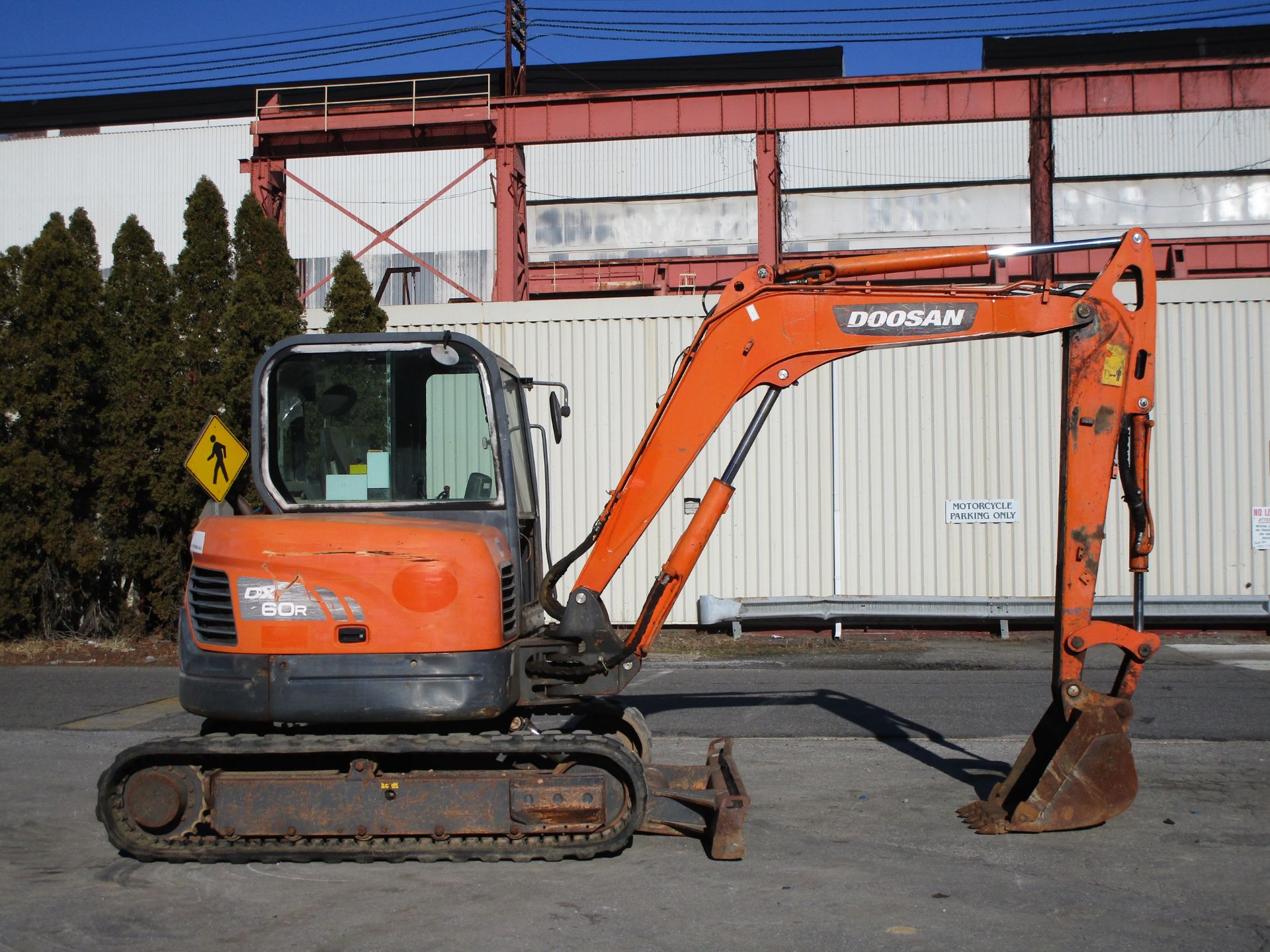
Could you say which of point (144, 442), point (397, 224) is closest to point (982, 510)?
point (144, 442)

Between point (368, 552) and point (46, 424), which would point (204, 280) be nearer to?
point (46, 424)

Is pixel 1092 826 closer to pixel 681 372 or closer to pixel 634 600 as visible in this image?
pixel 681 372

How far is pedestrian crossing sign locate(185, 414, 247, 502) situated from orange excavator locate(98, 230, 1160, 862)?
20.3 feet

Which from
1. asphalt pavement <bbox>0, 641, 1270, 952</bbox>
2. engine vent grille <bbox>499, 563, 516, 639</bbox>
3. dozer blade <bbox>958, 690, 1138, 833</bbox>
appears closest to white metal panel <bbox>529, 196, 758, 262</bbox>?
asphalt pavement <bbox>0, 641, 1270, 952</bbox>

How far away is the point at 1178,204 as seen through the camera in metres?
27.0

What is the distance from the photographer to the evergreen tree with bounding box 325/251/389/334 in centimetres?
1506

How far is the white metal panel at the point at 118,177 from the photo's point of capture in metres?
32.8

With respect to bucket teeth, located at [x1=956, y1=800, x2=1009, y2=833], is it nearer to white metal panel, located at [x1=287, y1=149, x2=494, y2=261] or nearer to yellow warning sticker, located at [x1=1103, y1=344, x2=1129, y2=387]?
yellow warning sticker, located at [x1=1103, y1=344, x2=1129, y2=387]

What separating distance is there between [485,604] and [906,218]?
959 inches

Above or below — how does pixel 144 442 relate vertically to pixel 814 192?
below

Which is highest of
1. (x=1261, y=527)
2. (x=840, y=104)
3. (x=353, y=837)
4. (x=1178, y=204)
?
(x=840, y=104)

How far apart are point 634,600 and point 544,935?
11.9m

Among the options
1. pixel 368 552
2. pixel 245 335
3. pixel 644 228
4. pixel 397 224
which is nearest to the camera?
pixel 368 552

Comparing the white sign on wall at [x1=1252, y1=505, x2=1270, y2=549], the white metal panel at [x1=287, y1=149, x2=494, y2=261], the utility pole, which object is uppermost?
the utility pole
